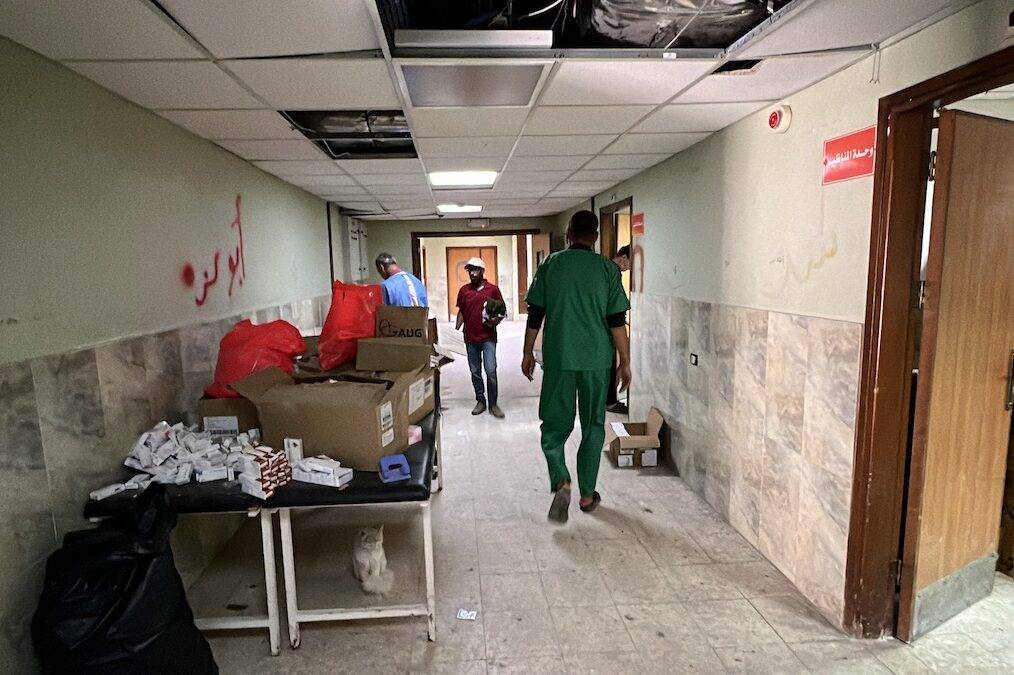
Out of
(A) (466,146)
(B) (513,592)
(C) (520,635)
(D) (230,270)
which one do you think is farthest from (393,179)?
(C) (520,635)

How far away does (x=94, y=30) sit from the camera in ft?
5.28

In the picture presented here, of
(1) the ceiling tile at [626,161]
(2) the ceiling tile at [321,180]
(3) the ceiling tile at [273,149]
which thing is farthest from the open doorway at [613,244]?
(3) the ceiling tile at [273,149]

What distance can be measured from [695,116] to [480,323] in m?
2.91

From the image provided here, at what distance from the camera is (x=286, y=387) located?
7.25 feet

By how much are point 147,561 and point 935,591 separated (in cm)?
285

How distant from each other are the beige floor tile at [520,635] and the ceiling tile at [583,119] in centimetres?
223

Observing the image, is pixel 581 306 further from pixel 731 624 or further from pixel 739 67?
pixel 731 624

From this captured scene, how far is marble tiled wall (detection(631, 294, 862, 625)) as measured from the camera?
2186mm

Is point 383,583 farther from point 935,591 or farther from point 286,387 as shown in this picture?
point 935,591

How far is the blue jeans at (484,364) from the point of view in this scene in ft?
17.3

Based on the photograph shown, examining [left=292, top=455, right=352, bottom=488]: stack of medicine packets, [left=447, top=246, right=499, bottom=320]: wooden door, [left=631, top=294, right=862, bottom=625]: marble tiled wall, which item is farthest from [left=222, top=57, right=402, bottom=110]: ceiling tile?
[left=447, top=246, right=499, bottom=320]: wooden door

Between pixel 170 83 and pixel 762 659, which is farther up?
pixel 170 83

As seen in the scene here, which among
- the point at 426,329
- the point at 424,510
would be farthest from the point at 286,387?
the point at 426,329

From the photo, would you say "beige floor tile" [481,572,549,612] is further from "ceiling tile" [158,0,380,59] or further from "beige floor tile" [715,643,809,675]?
"ceiling tile" [158,0,380,59]
